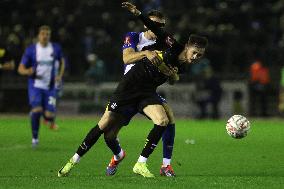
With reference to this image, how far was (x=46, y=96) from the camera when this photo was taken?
660 inches

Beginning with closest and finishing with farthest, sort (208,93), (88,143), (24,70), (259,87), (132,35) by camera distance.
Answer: (88,143)
(132,35)
(24,70)
(208,93)
(259,87)

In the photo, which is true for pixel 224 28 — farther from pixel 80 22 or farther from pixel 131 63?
pixel 131 63

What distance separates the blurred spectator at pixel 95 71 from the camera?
27.0 metres

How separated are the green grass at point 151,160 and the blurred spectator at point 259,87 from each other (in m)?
5.37

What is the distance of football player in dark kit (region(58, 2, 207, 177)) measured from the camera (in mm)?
9852

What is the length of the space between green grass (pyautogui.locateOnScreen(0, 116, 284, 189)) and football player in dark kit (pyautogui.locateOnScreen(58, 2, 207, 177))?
36cm

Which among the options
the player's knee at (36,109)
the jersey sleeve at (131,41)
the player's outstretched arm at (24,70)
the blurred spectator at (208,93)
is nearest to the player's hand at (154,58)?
the jersey sleeve at (131,41)

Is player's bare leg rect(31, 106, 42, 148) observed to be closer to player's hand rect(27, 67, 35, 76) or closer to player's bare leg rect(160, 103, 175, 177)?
player's hand rect(27, 67, 35, 76)

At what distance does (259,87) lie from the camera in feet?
88.0

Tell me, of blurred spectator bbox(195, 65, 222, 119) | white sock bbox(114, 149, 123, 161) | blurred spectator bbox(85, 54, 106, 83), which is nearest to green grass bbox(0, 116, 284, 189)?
white sock bbox(114, 149, 123, 161)

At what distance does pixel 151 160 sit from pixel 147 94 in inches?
103

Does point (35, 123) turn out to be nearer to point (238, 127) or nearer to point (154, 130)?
point (238, 127)

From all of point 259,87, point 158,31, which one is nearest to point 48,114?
point 158,31

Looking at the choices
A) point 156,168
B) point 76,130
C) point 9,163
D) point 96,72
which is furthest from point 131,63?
point 96,72
